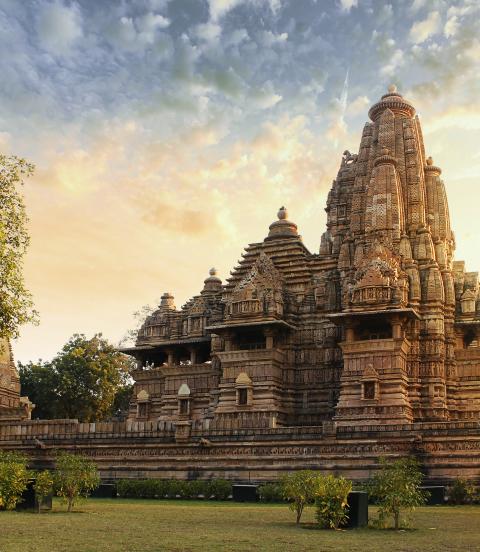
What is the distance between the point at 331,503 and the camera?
1702 cm

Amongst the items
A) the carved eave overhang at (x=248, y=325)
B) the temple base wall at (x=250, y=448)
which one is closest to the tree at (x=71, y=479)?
the temple base wall at (x=250, y=448)

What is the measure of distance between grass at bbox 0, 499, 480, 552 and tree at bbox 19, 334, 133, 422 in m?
38.9

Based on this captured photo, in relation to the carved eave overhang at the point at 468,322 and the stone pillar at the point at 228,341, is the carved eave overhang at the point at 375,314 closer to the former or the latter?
the carved eave overhang at the point at 468,322

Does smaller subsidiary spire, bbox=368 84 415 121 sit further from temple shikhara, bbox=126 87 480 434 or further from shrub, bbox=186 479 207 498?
shrub, bbox=186 479 207 498

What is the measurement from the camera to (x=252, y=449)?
33.1 metres

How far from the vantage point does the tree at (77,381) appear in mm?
60188

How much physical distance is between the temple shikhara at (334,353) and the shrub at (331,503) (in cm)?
1353

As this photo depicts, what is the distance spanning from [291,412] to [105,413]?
28.6 metres

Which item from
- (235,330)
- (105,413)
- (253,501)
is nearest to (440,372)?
(235,330)

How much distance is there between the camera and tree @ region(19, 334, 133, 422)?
197ft

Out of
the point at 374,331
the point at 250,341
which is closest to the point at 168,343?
the point at 250,341

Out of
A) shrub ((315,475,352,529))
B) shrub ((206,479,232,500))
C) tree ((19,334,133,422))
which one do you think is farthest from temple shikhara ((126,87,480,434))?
shrub ((315,475,352,529))

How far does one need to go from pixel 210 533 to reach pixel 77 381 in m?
46.5

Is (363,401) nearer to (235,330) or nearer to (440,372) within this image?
(440,372)
